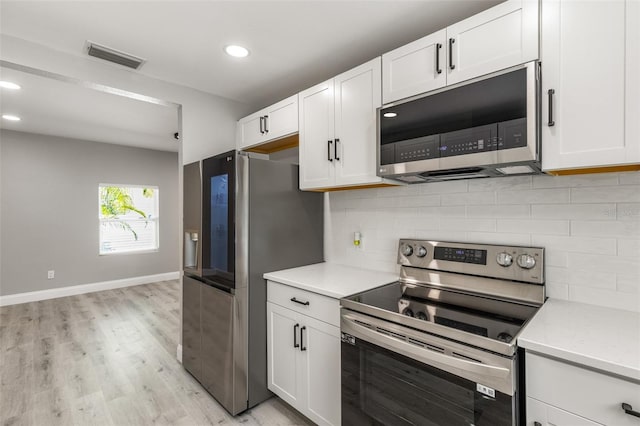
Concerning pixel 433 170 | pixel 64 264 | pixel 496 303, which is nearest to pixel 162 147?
pixel 64 264

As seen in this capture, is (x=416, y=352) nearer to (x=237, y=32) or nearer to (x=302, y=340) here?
(x=302, y=340)

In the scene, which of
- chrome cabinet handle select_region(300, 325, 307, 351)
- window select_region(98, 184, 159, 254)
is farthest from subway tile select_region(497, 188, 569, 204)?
window select_region(98, 184, 159, 254)

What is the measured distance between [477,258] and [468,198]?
1.21 ft

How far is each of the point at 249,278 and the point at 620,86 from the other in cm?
208

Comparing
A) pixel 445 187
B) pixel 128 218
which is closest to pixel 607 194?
pixel 445 187

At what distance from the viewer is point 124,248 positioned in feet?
18.7

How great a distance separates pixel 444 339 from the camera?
127 centimetres

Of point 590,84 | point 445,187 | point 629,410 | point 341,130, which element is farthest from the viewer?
point 341,130

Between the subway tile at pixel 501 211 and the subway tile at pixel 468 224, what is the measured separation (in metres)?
0.03

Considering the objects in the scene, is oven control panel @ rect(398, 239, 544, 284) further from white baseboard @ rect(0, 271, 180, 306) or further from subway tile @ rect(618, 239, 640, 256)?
white baseboard @ rect(0, 271, 180, 306)

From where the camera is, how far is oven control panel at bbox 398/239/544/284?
1593mm

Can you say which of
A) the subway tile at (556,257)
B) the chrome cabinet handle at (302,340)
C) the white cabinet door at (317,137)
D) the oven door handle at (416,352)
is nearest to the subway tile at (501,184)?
the subway tile at (556,257)

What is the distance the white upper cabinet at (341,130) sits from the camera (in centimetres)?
195

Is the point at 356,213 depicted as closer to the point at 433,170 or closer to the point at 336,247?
the point at 336,247
